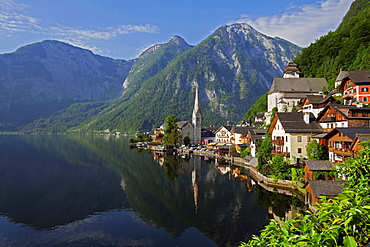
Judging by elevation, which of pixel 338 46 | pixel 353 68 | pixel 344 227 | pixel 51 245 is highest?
pixel 338 46

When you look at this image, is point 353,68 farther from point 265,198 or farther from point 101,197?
point 101,197

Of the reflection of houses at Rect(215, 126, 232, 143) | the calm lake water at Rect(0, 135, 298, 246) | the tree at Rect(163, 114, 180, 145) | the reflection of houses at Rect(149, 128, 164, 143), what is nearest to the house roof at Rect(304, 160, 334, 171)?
the calm lake water at Rect(0, 135, 298, 246)

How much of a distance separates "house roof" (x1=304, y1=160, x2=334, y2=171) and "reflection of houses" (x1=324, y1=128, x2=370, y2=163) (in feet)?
3.97

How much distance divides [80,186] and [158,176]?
16.8m

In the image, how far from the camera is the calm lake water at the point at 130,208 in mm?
27297

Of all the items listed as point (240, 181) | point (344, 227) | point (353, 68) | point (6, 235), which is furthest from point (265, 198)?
point (353, 68)

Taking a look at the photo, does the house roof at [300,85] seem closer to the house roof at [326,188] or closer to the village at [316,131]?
the village at [316,131]

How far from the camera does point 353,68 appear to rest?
78062 mm

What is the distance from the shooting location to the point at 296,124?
49.6m

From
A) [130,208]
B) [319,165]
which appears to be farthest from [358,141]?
[130,208]

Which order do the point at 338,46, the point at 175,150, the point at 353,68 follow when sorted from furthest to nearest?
the point at 175,150, the point at 338,46, the point at 353,68

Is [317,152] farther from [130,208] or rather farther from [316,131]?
[130,208]

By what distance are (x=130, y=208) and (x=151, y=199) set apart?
5.10 meters

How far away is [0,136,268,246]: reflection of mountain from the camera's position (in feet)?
100
